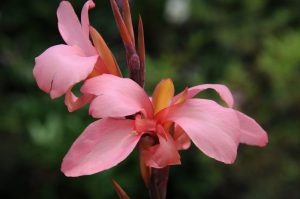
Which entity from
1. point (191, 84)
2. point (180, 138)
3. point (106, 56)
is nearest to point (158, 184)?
point (180, 138)

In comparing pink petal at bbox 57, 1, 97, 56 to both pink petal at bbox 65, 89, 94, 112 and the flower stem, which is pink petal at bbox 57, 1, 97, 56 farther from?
the flower stem

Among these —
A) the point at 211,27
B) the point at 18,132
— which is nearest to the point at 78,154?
the point at 18,132

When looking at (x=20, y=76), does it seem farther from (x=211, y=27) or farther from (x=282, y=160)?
(x=282, y=160)

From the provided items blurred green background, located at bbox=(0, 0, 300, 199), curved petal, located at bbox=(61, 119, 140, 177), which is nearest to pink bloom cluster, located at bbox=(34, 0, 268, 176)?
curved petal, located at bbox=(61, 119, 140, 177)

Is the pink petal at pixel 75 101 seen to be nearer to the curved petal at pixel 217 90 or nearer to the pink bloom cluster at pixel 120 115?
the pink bloom cluster at pixel 120 115

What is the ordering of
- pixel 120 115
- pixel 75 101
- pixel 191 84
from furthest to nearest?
pixel 191 84
pixel 75 101
pixel 120 115

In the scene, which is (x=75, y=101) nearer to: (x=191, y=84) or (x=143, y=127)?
(x=143, y=127)
